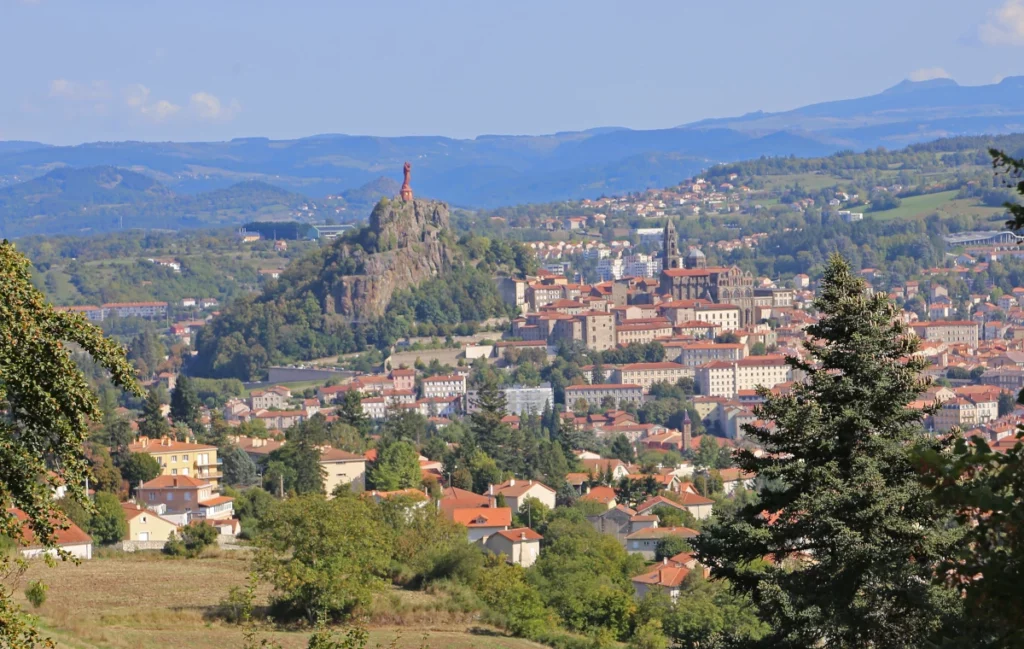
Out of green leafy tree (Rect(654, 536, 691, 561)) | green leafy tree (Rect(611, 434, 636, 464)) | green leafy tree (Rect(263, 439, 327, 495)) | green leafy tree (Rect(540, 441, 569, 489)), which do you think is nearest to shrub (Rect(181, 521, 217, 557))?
green leafy tree (Rect(263, 439, 327, 495))

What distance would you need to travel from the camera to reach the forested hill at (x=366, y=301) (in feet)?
348

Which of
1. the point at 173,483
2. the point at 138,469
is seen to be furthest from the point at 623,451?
the point at 173,483

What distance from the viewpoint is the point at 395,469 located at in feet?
171

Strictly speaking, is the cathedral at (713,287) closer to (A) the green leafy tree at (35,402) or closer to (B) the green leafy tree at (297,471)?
(B) the green leafy tree at (297,471)

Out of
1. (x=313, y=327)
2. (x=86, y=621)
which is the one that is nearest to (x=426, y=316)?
(x=313, y=327)

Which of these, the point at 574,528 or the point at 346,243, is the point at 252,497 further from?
the point at 346,243

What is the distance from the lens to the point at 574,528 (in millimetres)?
44469

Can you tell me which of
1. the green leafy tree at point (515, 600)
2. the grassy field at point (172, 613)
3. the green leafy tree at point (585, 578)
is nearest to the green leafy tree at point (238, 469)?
the green leafy tree at point (585, 578)

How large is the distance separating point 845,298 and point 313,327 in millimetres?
96768

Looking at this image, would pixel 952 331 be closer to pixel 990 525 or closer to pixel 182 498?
pixel 182 498

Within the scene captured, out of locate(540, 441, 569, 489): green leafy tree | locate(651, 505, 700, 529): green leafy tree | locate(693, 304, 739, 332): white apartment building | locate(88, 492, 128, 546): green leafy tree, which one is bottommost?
locate(693, 304, 739, 332): white apartment building

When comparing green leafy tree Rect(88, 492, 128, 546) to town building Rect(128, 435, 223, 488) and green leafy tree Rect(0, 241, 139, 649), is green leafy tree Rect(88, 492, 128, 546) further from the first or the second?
green leafy tree Rect(0, 241, 139, 649)

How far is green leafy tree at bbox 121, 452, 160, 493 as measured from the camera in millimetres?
46344

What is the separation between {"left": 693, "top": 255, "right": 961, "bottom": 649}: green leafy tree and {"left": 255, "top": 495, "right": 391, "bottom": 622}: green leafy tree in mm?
15615
